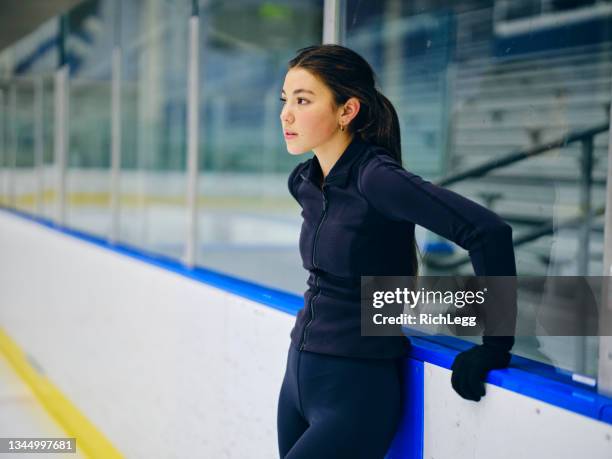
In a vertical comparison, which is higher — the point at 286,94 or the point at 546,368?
the point at 286,94

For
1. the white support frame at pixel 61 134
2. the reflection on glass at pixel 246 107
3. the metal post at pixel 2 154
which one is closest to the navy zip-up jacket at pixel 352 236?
the white support frame at pixel 61 134

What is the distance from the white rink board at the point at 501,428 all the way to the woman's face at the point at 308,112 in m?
0.50

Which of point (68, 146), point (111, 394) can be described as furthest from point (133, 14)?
point (111, 394)

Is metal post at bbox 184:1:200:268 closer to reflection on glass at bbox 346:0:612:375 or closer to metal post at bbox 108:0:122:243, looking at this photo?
reflection on glass at bbox 346:0:612:375

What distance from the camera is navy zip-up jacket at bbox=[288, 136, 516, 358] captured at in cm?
135

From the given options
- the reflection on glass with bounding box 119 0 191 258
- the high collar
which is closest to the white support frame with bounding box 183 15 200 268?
the high collar

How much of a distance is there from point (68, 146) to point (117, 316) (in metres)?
1.98

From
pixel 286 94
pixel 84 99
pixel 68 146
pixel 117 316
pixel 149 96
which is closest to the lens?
pixel 286 94

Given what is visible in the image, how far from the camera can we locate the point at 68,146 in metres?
5.04

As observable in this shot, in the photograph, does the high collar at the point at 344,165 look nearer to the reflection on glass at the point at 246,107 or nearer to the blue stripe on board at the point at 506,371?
the blue stripe on board at the point at 506,371

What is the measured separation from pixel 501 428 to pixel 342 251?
421mm

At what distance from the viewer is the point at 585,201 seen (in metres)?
2.94

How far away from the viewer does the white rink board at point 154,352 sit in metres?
2.26

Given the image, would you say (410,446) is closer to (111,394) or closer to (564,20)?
(564,20)
